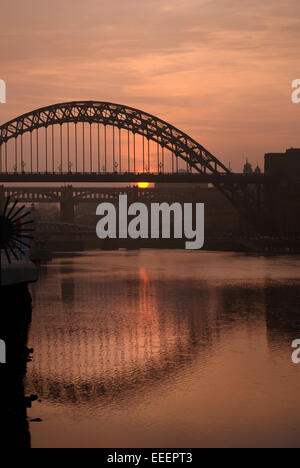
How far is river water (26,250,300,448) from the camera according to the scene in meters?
13.8

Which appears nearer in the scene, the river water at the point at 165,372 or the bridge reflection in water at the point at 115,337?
the river water at the point at 165,372

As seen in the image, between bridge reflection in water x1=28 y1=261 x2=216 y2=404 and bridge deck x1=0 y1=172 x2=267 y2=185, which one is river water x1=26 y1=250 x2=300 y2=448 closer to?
bridge reflection in water x1=28 y1=261 x2=216 y2=404

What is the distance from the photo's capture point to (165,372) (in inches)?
727

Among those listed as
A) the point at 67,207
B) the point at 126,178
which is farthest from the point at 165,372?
the point at 67,207

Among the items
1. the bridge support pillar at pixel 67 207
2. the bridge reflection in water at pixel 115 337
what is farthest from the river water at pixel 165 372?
the bridge support pillar at pixel 67 207

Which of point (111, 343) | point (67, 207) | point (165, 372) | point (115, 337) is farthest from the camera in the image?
point (67, 207)

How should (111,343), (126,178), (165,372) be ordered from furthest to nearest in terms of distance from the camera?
1. (126,178)
2. (111,343)
3. (165,372)

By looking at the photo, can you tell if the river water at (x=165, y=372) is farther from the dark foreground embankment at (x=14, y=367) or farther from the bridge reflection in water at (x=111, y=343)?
the dark foreground embankment at (x=14, y=367)

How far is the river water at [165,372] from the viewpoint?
13797mm

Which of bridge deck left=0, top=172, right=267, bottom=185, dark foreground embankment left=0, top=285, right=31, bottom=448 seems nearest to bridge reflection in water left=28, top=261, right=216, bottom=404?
Result: dark foreground embankment left=0, top=285, right=31, bottom=448

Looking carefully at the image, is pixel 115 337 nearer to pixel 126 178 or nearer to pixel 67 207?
pixel 126 178

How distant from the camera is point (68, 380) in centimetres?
1758

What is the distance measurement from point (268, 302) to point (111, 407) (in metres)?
20.3

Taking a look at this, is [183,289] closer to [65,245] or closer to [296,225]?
[296,225]
